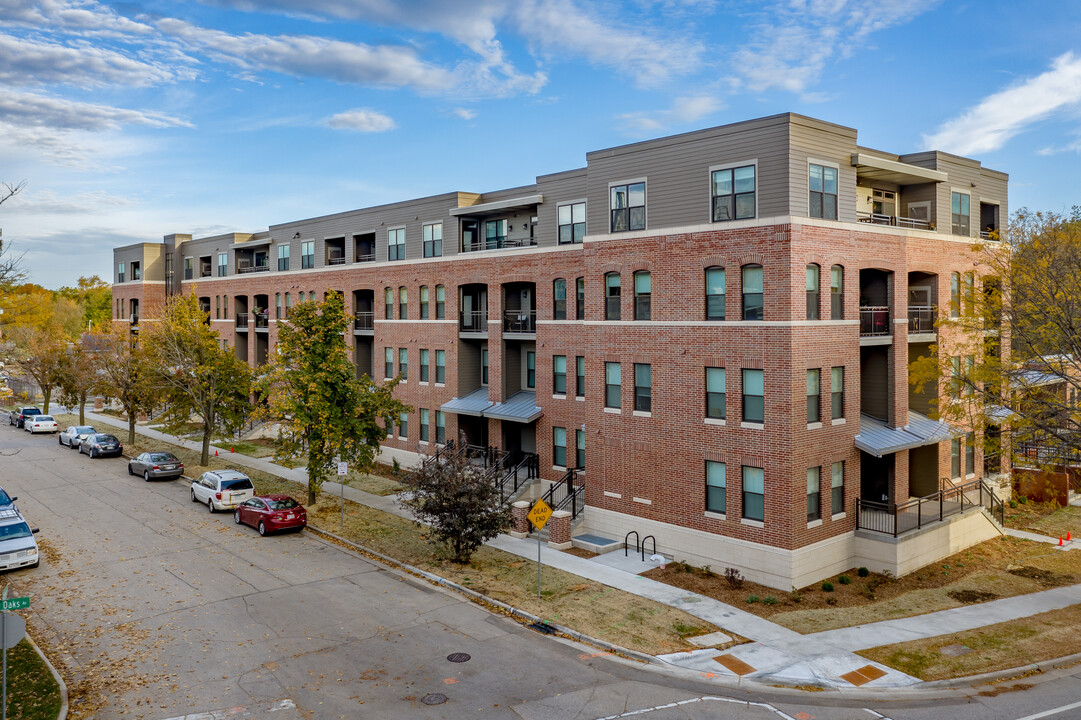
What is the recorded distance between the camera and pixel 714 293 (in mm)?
24359

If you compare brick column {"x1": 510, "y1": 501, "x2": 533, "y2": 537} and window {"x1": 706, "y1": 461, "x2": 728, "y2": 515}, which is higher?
window {"x1": 706, "y1": 461, "x2": 728, "y2": 515}

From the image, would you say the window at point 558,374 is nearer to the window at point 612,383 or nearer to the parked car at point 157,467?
the window at point 612,383

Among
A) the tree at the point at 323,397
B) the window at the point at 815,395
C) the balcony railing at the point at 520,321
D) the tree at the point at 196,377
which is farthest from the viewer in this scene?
the tree at the point at 196,377

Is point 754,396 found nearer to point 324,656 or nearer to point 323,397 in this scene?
point 324,656

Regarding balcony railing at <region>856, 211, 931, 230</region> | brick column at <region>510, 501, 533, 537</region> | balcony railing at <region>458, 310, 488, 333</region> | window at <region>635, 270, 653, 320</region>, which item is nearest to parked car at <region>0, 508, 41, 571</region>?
brick column at <region>510, 501, 533, 537</region>

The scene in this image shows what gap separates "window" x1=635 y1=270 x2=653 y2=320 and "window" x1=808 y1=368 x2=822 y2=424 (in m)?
6.03

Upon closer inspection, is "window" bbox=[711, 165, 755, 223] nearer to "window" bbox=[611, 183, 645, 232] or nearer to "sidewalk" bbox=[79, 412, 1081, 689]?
"window" bbox=[611, 183, 645, 232]

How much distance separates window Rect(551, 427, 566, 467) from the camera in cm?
3167

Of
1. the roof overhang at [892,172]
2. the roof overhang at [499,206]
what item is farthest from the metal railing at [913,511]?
the roof overhang at [499,206]

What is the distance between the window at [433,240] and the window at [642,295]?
1520cm

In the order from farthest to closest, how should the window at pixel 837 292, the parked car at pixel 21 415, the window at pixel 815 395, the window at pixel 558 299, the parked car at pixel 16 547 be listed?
the parked car at pixel 21 415
the window at pixel 558 299
the window at pixel 837 292
the window at pixel 815 395
the parked car at pixel 16 547

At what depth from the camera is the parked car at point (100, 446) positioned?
4428cm

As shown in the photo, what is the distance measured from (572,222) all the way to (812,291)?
1177cm

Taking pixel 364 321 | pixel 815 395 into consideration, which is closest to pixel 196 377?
pixel 364 321
